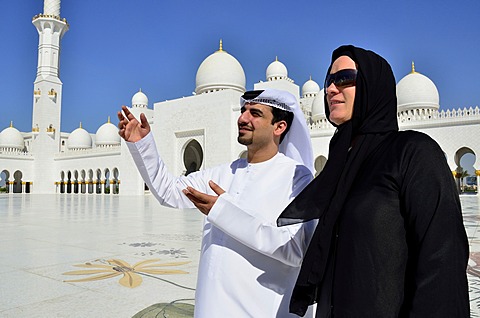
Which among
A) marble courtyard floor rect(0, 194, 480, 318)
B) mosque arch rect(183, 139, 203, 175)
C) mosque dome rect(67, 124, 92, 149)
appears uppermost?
mosque dome rect(67, 124, 92, 149)

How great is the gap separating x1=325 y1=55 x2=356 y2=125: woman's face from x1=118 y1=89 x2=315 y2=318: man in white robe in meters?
0.30

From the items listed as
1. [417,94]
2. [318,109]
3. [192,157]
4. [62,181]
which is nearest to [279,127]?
[318,109]

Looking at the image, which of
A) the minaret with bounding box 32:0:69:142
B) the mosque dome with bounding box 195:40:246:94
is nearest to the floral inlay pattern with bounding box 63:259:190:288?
the mosque dome with bounding box 195:40:246:94

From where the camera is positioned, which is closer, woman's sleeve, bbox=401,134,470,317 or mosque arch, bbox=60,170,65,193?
woman's sleeve, bbox=401,134,470,317

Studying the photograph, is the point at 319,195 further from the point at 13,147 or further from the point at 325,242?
the point at 13,147

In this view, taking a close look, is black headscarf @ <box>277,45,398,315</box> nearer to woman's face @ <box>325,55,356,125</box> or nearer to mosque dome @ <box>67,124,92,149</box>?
woman's face @ <box>325,55,356,125</box>

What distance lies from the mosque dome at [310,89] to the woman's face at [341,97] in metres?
22.1

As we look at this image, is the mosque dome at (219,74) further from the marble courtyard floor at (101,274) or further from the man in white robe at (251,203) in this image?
the man in white robe at (251,203)

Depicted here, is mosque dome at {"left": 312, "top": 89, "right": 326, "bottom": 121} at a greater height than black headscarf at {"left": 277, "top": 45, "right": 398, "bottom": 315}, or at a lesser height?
greater

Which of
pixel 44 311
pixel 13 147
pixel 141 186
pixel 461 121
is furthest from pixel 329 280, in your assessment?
pixel 13 147

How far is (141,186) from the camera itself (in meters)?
19.5

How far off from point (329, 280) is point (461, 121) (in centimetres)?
1406

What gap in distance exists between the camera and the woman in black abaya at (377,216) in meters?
0.69

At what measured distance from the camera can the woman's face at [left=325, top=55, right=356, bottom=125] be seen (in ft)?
2.94
